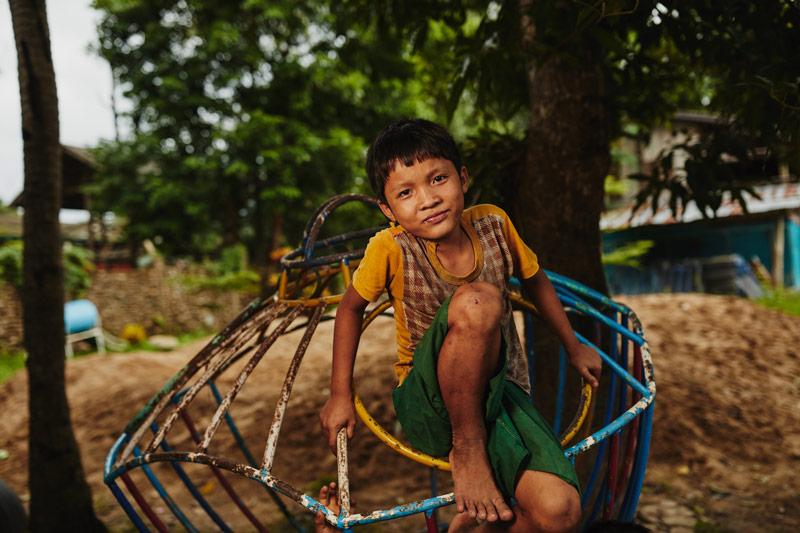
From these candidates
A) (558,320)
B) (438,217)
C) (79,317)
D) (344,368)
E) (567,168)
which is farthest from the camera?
(79,317)

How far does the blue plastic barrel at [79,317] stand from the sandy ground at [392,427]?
7.93ft

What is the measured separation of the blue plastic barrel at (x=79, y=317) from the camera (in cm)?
845

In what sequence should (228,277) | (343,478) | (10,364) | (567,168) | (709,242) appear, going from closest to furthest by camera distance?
(343,478) → (567,168) → (10,364) → (228,277) → (709,242)

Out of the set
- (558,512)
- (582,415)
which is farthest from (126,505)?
(582,415)

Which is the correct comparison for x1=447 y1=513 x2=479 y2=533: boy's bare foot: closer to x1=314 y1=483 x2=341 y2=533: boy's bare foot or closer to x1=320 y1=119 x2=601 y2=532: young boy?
x1=320 y1=119 x2=601 y2=532: young boy

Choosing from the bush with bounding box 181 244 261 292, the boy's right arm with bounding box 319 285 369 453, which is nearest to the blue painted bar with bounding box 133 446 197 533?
the boy's right arm with bounding box 319 285 369 453

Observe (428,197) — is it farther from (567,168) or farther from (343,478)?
(567,168)

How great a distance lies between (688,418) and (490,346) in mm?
3178

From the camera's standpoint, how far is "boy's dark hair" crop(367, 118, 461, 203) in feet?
4.42

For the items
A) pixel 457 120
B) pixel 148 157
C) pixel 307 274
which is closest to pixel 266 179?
pixel 148 157

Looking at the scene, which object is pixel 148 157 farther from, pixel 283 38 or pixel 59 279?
pixel 59 279

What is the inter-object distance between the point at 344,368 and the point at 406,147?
61 centimetres

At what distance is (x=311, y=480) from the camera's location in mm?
3385

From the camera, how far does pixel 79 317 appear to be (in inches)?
336
